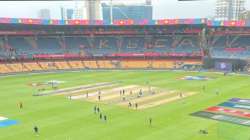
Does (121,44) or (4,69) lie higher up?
(121,44)

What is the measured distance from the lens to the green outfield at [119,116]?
29.4 m

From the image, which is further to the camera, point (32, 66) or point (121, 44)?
point (121, 44)

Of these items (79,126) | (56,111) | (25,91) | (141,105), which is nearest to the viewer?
(79,126)

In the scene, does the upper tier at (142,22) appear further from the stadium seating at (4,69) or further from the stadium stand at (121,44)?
the stadium seating at (4,69)

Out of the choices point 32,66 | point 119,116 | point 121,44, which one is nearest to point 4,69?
point 32,66

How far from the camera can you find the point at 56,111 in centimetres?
3859

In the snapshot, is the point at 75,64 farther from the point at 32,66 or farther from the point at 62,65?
the point at 32,66

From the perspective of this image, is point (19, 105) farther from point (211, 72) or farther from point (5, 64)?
point (211, 72)

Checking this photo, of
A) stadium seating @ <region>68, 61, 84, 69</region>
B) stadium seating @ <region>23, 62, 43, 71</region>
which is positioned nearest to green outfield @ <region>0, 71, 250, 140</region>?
stadium seating @ <region>23, 62, 43, 71</region>

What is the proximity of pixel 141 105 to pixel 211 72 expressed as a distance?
Answer: 3979 centimetres

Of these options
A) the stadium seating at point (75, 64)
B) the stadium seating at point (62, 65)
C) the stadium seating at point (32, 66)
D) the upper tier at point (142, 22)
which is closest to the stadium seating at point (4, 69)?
the stadium seating at point (32, 66)

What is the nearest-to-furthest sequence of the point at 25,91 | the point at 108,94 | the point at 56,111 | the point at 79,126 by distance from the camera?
the point at 79,126
the point at 56,111
the point at 108,94
the point at 25,91

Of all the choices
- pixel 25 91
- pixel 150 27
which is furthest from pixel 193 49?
pixel 25 91

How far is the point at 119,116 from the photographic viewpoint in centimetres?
3597
